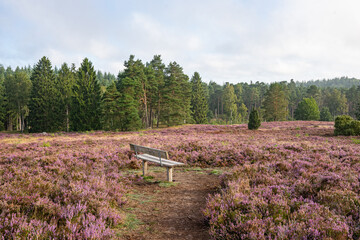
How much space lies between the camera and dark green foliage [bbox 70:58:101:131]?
43344mm

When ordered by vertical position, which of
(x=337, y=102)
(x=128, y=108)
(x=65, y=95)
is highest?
(x=337, y=102)

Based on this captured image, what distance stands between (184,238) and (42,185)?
157 inches

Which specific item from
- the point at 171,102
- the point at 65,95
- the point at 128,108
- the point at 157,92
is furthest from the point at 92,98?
the point at 171,102

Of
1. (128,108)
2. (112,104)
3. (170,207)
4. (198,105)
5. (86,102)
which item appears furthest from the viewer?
(198,105)

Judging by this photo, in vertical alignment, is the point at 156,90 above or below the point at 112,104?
above

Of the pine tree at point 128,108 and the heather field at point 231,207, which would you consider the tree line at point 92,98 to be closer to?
the pine tree at point 128,108

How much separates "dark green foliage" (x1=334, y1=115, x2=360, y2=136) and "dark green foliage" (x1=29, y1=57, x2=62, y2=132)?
2101 inches

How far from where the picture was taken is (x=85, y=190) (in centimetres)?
505

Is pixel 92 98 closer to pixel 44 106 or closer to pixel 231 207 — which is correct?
pixel 44 106

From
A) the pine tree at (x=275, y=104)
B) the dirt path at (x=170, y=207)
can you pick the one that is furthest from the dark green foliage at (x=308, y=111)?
the dirt path at (x=170, y=207)

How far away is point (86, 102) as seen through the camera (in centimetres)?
4478

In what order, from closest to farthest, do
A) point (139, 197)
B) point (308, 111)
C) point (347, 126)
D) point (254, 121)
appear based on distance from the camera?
point (139, 197) → point (347, 126) → point (254, 121) → point (308, 111)

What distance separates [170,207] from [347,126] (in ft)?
75.5

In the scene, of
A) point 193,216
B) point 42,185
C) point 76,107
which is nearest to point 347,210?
point 193,216
